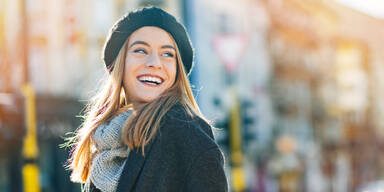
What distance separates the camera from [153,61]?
272cm

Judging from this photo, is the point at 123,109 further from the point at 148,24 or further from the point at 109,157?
the point at 148,24

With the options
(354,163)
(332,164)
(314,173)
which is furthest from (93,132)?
(354,163)

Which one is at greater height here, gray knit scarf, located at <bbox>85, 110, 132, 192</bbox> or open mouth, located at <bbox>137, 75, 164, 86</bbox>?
open mouth, located at <bbox>137, 75, 164, 86</bbox>

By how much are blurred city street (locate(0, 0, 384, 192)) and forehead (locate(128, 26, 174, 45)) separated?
17.3 inches

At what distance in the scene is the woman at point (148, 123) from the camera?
2.35 m

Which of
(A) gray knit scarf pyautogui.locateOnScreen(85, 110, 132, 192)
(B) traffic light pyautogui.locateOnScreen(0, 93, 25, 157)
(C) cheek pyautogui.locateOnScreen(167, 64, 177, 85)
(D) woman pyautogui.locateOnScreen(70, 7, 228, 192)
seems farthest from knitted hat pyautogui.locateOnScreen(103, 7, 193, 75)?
(B) traffic light pyautogui.locateOnScreen(0, 93, 25, 157)

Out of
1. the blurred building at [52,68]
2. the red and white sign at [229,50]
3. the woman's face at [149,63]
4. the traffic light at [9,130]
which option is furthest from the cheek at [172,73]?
the blurred building at [52,68]

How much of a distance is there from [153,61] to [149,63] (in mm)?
18

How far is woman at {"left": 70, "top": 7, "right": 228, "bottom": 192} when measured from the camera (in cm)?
235

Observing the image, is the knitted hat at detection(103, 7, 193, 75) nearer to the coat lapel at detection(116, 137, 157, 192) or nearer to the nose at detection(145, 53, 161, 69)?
the nose at detection(145, 53, 161, 69)

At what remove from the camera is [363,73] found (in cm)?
5078

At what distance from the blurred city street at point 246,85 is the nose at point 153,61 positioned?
39cm

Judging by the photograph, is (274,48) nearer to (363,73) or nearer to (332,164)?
(332,164)

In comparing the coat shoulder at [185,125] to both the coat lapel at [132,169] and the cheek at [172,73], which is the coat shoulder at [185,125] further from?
the cheek at [172,73]
